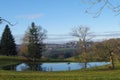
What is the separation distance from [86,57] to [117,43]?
25.5 ft

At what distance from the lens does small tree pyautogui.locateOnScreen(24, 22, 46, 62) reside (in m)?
100

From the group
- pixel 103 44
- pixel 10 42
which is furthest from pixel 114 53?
pixel 10 42

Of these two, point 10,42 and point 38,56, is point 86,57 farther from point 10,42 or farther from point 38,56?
point 10,42

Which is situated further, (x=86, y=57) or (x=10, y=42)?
(x=10, y=42)

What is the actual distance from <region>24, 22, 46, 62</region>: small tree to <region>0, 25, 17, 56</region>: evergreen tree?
507cm

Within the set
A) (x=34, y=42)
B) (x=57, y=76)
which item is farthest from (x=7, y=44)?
(x=57, y=76)

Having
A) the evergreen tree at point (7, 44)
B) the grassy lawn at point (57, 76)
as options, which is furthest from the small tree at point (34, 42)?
the grassy lawn at point (57, 76)

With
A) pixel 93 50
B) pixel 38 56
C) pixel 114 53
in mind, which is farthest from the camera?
pixel 38 56

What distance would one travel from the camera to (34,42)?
10225 cm

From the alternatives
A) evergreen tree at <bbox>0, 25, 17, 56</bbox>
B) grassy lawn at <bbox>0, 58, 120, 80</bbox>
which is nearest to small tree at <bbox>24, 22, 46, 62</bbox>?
evergreen tree at <bbox>0, 25, 17, 56</bbox>

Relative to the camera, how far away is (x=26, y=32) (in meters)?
103

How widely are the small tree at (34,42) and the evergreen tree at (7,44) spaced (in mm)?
5066

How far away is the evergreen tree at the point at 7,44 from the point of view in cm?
10464

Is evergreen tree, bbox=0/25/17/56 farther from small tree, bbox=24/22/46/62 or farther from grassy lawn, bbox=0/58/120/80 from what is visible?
grassy lawn, bbox=0/58/120/80
